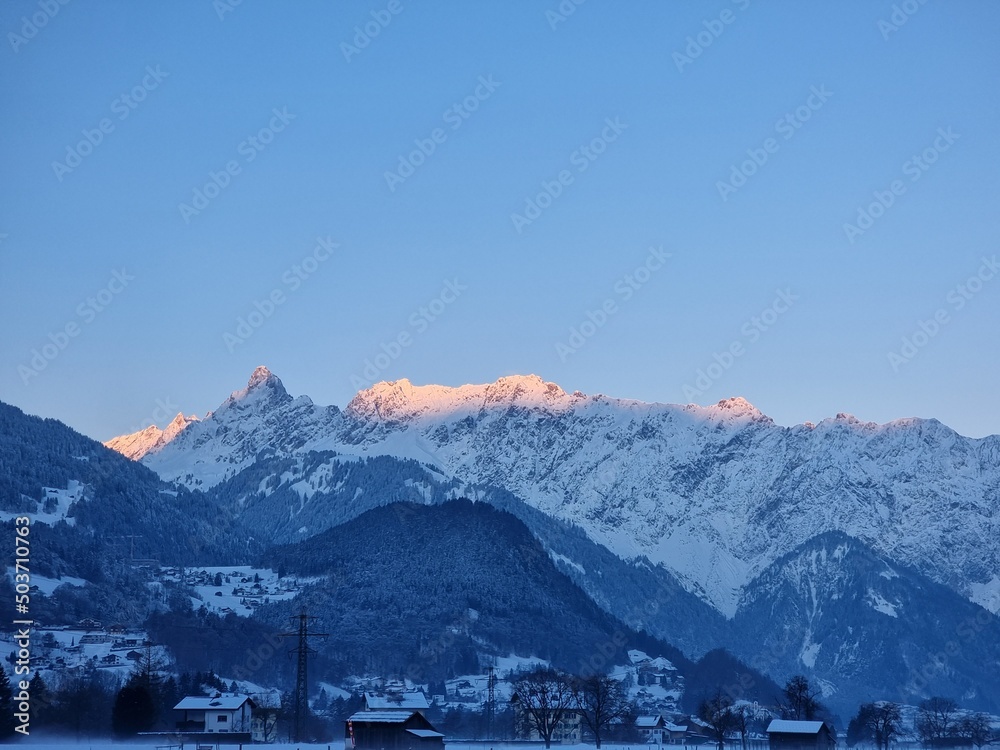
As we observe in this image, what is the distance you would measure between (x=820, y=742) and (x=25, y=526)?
98.8 metres

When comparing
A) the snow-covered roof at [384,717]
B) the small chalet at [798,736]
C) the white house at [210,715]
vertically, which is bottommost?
the small chalet at [798,736]

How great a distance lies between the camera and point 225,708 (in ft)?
620

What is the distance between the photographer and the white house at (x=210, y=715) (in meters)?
188

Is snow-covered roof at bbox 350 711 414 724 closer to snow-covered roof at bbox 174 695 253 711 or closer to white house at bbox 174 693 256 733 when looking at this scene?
white house at bbox 174 693 256 733

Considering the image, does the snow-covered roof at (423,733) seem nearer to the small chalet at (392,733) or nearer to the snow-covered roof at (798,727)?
the small chalet at (392,733)

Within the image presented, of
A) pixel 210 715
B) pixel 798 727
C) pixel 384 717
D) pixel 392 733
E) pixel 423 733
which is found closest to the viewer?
pixel 392 733

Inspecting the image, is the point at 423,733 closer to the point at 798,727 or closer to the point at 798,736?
the point at 798,736

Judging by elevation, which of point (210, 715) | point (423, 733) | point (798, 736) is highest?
point (210, 715)

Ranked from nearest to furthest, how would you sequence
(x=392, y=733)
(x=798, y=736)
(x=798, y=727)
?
(x=392, y=733) → (x=798, y=736) → (x=798, y=727)

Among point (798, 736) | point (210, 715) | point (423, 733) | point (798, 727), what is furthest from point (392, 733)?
point (798, 727)

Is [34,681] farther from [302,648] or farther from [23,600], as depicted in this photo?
[23,600]

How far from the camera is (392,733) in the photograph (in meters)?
155

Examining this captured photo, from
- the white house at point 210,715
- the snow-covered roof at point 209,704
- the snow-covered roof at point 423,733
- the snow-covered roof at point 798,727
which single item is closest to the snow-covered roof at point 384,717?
the snow-covered roof at point 423,733

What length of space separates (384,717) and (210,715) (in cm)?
3945
